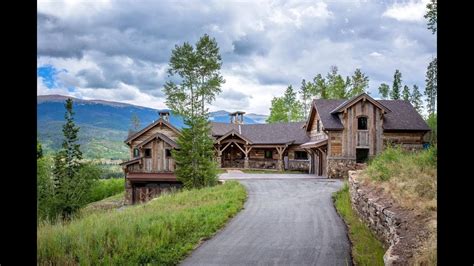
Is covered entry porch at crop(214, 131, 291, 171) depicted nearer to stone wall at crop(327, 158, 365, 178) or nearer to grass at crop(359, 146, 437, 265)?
stone wall at crop(327, 158, 365, 178)

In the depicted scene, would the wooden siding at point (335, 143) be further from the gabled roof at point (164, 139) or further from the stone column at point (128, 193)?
the stone column at point (128, 193)

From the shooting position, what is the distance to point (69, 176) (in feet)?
61.9

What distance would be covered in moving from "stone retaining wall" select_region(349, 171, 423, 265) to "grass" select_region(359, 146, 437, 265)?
0.88ft

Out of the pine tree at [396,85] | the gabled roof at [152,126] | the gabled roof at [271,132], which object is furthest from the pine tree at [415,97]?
Answer: the gabled roof at [152,126]

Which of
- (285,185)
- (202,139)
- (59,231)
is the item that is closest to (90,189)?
(202,139)

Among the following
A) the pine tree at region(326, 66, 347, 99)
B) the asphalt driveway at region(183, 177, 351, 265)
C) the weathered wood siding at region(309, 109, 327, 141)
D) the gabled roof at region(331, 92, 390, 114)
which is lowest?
the asphalt driveway at region(183, 177, 351, 265)

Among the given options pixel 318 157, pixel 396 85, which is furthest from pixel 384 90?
pixel 318 157

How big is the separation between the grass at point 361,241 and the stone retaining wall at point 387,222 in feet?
0.66

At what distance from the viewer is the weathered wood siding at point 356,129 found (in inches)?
1195

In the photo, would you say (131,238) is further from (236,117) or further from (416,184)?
(236,117)

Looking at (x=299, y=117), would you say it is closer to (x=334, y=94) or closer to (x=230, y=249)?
(x=334, y=94)

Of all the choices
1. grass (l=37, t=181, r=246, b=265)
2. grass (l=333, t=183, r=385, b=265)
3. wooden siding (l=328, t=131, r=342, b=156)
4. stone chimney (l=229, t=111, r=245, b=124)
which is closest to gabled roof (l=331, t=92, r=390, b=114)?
wooden siding (l=328, t=131, r=342, b=156)

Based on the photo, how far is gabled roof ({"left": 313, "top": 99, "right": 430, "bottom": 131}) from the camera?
101ft
